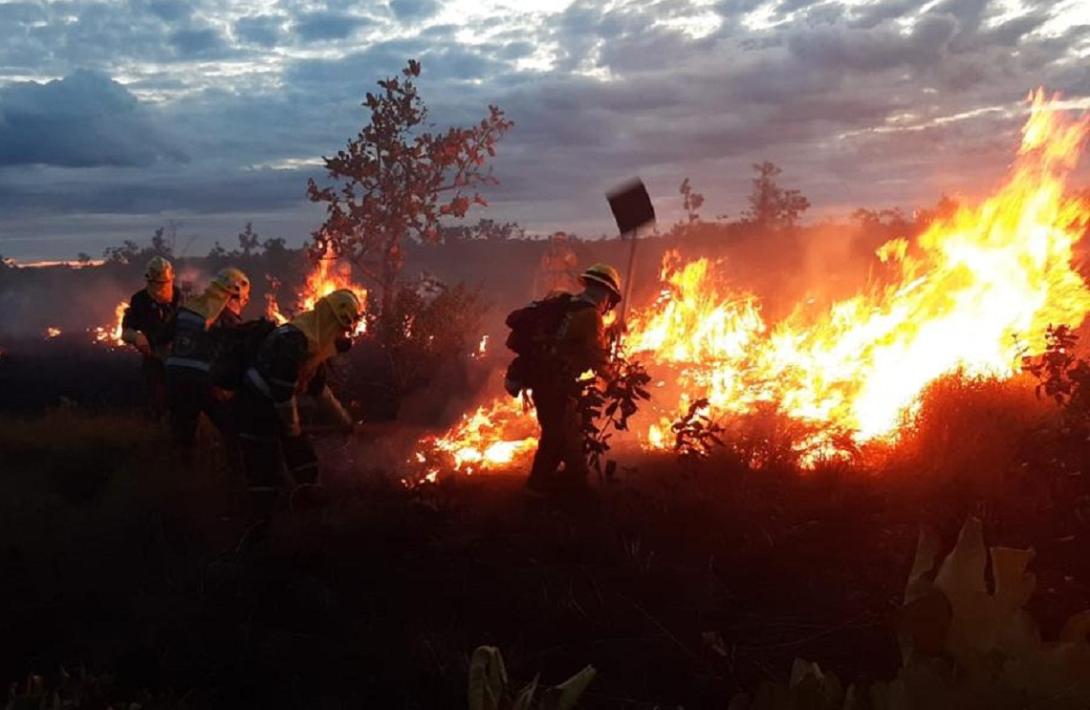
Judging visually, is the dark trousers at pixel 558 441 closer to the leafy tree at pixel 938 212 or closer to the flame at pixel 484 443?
the flame at pixel 484 443

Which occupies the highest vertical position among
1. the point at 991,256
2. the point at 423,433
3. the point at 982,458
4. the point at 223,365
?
the point at 991,256

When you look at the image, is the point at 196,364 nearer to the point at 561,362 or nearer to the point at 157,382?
the point at 157,382

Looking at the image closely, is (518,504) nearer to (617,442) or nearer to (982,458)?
(617,442)

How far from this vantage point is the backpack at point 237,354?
22.1ft

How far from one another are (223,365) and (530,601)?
3052mm

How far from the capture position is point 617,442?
32.8 ft

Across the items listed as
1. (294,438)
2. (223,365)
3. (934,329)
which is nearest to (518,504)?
(294,438)

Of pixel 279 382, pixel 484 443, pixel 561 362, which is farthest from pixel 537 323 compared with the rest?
pixel 484 443

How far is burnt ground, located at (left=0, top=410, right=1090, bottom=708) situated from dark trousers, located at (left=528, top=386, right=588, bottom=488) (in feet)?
0.98

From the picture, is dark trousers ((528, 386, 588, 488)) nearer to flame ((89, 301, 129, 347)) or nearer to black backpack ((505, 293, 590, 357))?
black backpack ((505, 293, 590, 357))

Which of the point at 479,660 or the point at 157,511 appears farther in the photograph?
the point at 157,511

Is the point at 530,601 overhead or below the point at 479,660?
below

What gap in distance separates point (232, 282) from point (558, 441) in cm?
345

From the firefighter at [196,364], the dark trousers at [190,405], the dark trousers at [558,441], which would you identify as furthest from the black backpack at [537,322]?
the dark trousers at [190,405]
